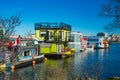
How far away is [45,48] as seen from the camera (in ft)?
219

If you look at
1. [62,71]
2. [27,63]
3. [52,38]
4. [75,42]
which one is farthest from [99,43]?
[62,71]

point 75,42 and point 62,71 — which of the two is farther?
point 75,42

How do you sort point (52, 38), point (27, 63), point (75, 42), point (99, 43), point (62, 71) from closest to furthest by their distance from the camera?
point (62, 71) → point (27, 63) → point (52, 38) → point (75, 42) → point (99, 43)

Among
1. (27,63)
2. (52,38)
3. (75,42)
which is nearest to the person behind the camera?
(27,63)

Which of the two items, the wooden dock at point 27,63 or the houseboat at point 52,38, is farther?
the houseboat at point 52,38

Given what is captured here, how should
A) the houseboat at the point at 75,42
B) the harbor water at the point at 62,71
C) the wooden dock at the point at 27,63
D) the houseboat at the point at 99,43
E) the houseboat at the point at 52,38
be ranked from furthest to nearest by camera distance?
the houseboat at the point at 99,43, the houseboat at the point at 75,42, the houseboat at the point at 52,38, the wooden dock at the point at 27,63, the harbor water at the point at 62,71

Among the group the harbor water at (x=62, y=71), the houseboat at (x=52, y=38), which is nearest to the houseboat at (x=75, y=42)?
the houseboat at (x=52, y=38)

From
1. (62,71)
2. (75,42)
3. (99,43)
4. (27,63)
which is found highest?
(75,42)

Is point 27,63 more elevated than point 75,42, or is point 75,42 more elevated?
point 75,42

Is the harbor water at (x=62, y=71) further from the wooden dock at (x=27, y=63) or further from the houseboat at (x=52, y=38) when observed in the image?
the houseboat at (x=52, y=38)

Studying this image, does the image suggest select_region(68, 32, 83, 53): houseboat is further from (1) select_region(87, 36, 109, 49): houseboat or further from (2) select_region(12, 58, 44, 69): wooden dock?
(1) select_region(87, 36, 109, 49): houseboat

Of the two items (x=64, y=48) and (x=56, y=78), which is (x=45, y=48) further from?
(x=56, y=78)

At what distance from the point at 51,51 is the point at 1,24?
5527cm

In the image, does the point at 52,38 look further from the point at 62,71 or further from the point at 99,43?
the point at 99,43
